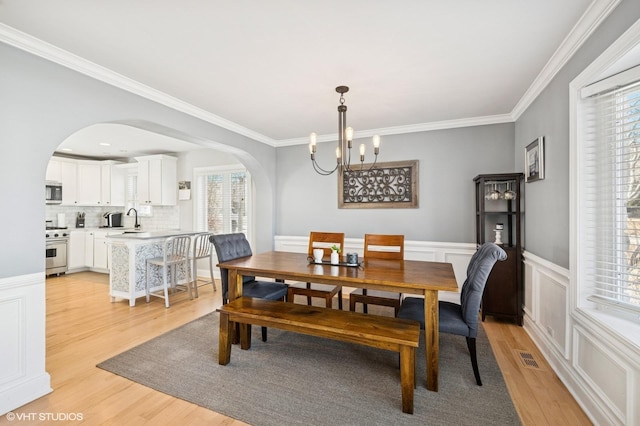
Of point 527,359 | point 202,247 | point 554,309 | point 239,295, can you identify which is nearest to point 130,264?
point 202,247

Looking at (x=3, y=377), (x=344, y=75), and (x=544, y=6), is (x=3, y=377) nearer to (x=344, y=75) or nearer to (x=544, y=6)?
(x=344, y=75)

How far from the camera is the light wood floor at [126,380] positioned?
1.84 metres

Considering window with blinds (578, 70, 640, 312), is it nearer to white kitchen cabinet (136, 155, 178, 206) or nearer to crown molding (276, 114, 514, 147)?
crown molding (276, 114, 514, 147)

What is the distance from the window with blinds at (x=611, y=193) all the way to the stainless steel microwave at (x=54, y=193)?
8013 mm

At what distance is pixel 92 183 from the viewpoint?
20.7 ft

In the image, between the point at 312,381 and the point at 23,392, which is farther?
the point at 312,381

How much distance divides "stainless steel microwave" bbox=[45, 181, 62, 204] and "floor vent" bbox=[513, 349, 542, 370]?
7887 millimetres

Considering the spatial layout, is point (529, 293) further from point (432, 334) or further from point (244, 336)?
point (244, 336)

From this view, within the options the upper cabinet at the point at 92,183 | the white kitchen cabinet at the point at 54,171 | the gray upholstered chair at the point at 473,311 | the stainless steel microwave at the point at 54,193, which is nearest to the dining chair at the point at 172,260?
the upper cabinet at the point at 92,183

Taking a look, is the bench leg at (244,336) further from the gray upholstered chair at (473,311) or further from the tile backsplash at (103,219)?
the tile backsplash at (103,219)

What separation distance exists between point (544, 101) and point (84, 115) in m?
3.95

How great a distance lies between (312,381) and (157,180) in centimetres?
498

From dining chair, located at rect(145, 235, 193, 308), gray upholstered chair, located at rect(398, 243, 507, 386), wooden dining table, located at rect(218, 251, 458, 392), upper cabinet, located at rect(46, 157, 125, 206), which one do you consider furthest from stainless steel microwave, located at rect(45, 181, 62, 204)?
gray upholstered chair, located at rect(398, 243, 507, 386)

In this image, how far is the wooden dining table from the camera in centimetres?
206
